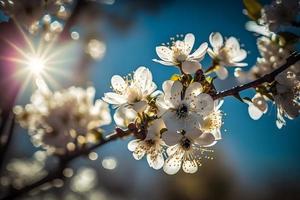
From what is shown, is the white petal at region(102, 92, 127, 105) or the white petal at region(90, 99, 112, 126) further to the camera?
the white petal at region(90, 99, 112, 126)

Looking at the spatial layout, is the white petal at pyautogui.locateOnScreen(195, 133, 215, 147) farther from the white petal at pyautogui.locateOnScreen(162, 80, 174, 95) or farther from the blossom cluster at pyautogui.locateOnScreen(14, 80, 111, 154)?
the blossom cluster at pyautogui.locateOnScreen(14, 80, 111, 154)

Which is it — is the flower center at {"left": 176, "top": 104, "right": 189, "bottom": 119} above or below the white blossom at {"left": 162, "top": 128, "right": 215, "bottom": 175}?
above

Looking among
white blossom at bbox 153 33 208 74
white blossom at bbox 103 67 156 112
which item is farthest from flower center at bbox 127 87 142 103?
white blossom at bbox 153 33 208 74

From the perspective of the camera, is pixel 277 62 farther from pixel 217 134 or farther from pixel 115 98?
pixel 115 98

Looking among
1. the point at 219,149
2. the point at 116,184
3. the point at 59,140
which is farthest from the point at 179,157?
the point at 219,149

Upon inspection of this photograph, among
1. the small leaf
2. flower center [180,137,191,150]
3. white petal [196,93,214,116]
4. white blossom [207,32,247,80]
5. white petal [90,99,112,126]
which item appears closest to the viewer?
white petal [196,93,214,116]

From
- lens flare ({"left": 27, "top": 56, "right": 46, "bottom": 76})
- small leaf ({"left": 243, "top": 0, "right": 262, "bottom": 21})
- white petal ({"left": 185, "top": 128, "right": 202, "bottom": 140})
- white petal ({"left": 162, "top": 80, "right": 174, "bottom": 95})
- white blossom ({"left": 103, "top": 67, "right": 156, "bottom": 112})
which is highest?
lens flare ({"left": 27, "top": 56, "right": 46, "bottom": 76})

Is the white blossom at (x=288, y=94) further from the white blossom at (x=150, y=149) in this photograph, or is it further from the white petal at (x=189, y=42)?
the white blossom at (x=150, y=149)

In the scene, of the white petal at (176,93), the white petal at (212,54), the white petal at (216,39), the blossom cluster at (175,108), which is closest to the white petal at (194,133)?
the blossom cluster at (175,108)
